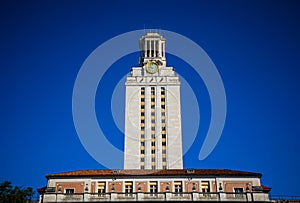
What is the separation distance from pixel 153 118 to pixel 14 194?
239 feet

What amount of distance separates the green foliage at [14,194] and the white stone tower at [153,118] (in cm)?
5972

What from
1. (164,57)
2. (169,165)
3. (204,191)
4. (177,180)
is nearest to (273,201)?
(204,191)

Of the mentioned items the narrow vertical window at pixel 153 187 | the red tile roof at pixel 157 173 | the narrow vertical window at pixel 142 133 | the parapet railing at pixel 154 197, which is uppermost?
the narrow vertical window at pixel 142 133

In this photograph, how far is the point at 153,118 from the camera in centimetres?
11781

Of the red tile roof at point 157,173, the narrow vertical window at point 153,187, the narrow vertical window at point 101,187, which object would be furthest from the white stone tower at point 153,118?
the narrow vertical window at point 153,187

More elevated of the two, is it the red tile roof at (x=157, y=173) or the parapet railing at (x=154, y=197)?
the red tile roof at (x=157, y=173)

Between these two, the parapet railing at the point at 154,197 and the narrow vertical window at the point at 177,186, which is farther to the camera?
the narrow vertical window at the point at 177,186

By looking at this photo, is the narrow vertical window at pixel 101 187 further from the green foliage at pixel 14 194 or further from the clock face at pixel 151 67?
the clock face at pixel 151 67

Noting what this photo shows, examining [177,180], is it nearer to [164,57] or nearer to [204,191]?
[204,191]

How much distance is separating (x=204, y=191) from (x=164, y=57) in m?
90.5

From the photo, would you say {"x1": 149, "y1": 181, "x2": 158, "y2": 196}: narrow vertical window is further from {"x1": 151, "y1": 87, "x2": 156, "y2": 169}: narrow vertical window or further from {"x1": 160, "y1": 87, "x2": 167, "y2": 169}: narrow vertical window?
{"x1": 151, "y1": 87, "x2": 156, "y2": 169}: narrow vertical window

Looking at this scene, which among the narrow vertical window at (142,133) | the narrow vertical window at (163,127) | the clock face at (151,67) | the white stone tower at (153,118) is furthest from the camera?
the clock face at (151,67)

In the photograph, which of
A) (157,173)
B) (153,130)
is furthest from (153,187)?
(153,130)

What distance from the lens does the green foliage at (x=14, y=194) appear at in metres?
47.1
